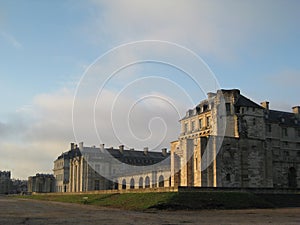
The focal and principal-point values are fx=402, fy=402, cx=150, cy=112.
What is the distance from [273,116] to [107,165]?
47.1 m

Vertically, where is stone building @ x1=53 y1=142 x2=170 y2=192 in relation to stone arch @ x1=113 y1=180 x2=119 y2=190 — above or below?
above

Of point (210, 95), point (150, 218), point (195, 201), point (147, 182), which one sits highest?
point (210, 95)

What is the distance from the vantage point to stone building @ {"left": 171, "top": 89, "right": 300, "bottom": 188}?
55500mm

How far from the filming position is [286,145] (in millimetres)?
70875

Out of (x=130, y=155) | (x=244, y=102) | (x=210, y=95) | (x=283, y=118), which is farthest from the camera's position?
(x=130, y=155)

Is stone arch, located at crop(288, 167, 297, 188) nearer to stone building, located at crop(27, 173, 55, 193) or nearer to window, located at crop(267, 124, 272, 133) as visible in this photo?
window, located at crop(267, 124, 272, 133)

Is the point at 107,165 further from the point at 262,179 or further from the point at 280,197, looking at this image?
the point at 280,197

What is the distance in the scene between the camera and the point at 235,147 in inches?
2253

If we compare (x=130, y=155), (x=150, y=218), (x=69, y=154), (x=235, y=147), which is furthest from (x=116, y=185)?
(x=150, y=218)

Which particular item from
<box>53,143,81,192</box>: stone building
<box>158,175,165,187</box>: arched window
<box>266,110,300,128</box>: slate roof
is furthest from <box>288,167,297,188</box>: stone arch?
<box>53,143,81,192</box>: stone building

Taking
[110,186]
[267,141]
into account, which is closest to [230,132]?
[267,141]

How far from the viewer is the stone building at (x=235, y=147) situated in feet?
182

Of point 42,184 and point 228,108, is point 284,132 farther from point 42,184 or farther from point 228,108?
point 42,184

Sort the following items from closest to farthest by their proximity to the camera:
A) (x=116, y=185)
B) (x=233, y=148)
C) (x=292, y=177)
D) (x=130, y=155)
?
(x=233, y=148) → (x=292, y=177) → (x=116, y=185) → (x=130, y=155)
